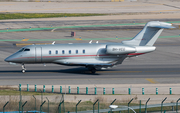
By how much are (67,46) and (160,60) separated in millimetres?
16065

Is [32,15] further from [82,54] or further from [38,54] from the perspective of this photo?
[82,54]

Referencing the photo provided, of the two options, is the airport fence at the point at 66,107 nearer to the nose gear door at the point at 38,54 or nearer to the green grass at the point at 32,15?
the nose gear door at the point at 38,54

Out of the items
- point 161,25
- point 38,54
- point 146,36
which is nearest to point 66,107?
point 38,54

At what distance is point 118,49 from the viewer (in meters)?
40.5

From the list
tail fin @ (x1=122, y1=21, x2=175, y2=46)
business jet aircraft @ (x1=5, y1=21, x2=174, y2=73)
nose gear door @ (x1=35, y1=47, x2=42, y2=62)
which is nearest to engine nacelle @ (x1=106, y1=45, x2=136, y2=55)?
business jet aircraft @ (x1=5, y1=21, x2=174, y2=73)

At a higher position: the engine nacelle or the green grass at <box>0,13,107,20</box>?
the green grass at <box>0,13,107,20</box>

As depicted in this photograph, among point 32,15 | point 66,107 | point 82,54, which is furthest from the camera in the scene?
point 32,15

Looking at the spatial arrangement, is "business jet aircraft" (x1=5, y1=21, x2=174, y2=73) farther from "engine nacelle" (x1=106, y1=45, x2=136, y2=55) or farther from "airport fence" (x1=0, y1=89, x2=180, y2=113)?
"airport fence" (x1=0, y1=89, x2=180, y2=113)

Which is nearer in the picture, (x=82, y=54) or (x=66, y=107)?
(x=66, y=107)

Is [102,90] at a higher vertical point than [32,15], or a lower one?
lower

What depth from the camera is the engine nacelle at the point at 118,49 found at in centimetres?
4038

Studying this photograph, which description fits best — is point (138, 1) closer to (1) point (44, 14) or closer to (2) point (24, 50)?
(1) point (44, 14)

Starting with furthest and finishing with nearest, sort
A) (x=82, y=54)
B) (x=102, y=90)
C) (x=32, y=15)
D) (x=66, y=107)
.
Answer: (x=32, y=15), (x=82, y=54), (x=102, y=90), (x=66, y=107)

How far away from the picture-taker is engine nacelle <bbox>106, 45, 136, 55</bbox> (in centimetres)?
4038
